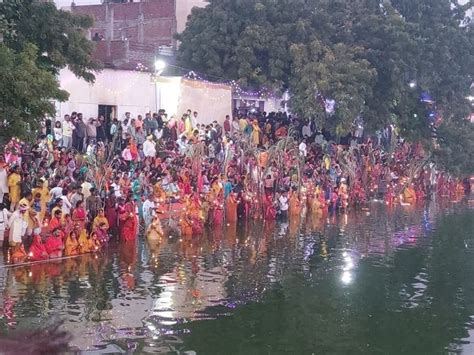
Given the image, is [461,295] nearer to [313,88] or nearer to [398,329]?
[398,329]

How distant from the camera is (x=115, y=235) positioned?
2017 cm

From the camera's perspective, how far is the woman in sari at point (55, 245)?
17.2m

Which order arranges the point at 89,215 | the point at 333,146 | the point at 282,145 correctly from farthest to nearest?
1. the point at 333,146
2. the point at 282,145
3. the point at 89,215

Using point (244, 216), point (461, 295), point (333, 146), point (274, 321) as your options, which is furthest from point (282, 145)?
point (274, 321)

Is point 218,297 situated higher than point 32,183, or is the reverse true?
point 32,183

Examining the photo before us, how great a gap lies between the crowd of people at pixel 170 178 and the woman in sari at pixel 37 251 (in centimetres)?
2

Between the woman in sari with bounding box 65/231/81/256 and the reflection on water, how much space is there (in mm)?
347

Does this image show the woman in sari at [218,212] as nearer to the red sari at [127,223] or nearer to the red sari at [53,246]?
the red sari at [127,223]

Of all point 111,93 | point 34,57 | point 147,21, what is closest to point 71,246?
point 34,57

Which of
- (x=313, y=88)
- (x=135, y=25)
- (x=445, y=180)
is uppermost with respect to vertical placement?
(x=135, y=25)

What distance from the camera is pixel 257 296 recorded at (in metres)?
14.5

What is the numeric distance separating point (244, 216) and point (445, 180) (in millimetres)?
18217

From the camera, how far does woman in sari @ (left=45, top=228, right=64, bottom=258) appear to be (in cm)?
1719

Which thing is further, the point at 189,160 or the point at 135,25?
the point at 135,25
